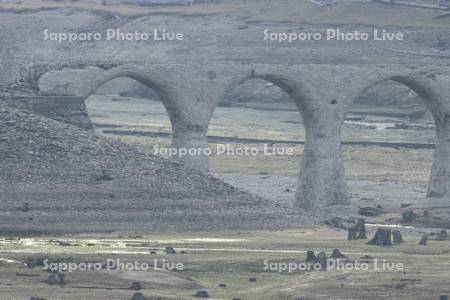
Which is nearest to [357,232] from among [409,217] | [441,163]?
[409,217]

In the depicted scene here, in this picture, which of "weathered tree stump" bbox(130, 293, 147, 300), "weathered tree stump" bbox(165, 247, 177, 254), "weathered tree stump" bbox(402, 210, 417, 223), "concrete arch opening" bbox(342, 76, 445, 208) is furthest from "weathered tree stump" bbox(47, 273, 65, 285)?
"concrete arch opening" bbox(342, 76, 445, 208)

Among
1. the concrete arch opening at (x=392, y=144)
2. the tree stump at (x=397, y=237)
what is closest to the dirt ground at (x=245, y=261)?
the tree stump at (x=397, y=237)

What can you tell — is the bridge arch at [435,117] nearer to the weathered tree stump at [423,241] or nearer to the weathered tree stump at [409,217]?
the weathered tree stump at [409,217]

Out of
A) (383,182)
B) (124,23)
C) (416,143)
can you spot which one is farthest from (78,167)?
(124,23)

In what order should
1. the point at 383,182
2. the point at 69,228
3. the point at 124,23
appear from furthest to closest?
the point at 124,23 < the point at 383,182 < the point at 69,228

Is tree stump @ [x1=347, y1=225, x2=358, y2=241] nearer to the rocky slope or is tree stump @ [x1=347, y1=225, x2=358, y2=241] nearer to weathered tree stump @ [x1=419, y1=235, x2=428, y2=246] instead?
weathered tree stump @ [x1=419, y1=235, x2=428, y2=246]

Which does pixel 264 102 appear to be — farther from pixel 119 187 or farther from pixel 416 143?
pixel 119 187

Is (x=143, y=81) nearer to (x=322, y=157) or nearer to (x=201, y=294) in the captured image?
(x=322, y=157)
